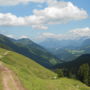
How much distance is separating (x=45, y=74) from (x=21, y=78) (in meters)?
125

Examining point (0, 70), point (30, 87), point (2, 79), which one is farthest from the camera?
point (0, 70)

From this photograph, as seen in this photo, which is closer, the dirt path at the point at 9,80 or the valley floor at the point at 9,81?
the valley floor at the point at 9,81

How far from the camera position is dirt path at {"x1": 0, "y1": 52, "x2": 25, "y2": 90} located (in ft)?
165

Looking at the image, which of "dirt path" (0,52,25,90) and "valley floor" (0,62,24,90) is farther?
"dirt path" (0,52,25,90)

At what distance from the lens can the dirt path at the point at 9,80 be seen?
165 feet

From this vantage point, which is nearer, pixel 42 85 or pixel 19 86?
pixel 19 86

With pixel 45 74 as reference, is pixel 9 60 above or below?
above

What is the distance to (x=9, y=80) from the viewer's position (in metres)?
56.0

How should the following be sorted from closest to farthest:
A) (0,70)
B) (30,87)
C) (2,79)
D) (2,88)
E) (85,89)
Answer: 1. (2,88)
2. (30,87)
3. (2,79)
4. (0,70)
5. (85,89)

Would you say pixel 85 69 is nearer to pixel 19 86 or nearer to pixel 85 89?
pixel 85 89

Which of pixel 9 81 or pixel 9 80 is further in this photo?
pixel 9 80

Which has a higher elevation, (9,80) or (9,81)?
(9,80)

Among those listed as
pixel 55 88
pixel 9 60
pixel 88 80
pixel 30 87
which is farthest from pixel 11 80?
pixel 9 60

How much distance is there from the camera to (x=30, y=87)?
52.6 metres
